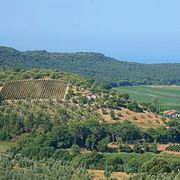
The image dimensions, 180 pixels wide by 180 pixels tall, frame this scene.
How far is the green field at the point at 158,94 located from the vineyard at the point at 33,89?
85.6ft

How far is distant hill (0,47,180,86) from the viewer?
6013 inches

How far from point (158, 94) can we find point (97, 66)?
171ft

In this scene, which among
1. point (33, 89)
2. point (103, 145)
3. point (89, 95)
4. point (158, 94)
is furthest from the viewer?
point (158, 94)

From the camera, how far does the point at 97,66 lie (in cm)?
17962

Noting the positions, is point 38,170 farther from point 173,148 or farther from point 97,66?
point 97,66

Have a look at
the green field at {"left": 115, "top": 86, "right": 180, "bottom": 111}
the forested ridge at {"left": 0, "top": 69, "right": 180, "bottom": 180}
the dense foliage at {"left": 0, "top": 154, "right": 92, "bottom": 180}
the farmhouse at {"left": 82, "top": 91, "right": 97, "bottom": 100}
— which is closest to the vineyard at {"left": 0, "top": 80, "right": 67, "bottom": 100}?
the forested ridge at {"left": 0, "top": 69, "right": 180, "bottom": 180}

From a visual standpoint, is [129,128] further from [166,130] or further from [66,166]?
[66,166]

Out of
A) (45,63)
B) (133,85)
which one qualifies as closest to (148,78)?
(133,85)

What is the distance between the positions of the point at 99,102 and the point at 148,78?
82.4 metres

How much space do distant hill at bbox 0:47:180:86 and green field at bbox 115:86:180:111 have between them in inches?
359

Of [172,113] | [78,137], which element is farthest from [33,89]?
[172,113]

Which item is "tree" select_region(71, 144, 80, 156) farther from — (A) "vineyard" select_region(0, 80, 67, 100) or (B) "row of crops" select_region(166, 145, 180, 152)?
(A) "vineyard" select_region(0, 80, 67, 100)

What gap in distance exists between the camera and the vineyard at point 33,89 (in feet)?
271

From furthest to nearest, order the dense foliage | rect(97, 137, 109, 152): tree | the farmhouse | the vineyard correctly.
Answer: the vineyard, the farmhouse, rect(97, 137, 109, 152): tree, the dense foliage
